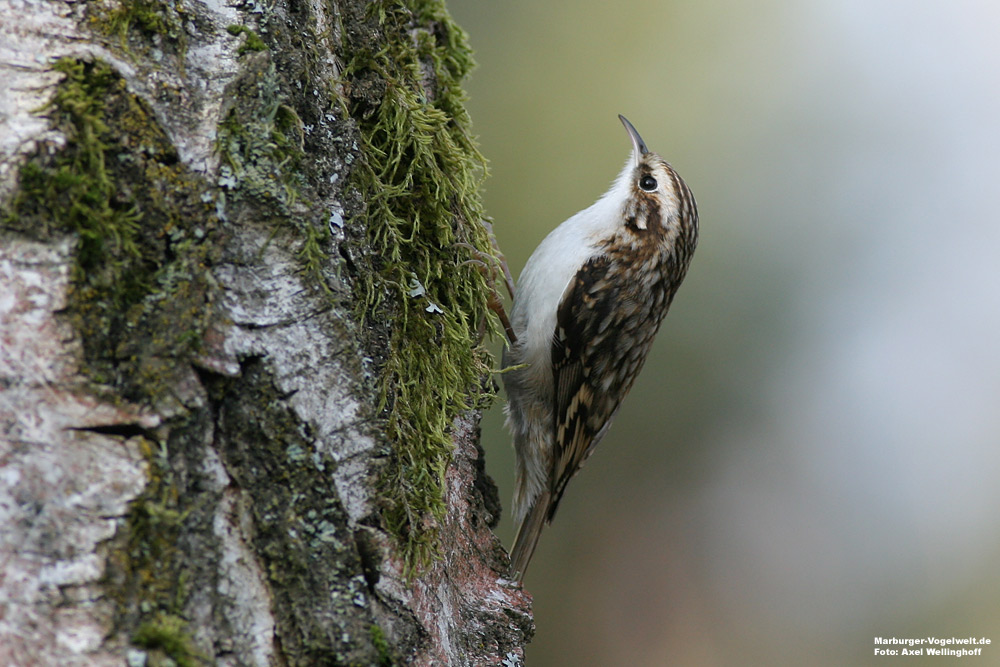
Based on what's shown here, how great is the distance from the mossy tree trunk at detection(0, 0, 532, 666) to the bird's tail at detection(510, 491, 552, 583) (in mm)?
1186

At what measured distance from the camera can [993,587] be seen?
4266 mm

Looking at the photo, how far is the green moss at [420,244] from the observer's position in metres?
1.27

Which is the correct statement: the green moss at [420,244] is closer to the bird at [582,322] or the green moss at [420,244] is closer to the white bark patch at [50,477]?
the white bark patch at [50,477]

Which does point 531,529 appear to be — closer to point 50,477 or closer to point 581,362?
point 581,362

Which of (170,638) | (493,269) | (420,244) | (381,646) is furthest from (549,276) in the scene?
(170,638)

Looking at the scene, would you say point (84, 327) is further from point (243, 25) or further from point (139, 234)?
point (243, 25)

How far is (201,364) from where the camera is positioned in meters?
0.96

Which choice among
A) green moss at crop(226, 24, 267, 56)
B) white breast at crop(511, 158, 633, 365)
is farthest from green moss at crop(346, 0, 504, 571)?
white breast at crop(511, 158, 633, 365)

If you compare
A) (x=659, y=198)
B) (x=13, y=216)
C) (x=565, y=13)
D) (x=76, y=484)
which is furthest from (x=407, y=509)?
(x=565, y=13)

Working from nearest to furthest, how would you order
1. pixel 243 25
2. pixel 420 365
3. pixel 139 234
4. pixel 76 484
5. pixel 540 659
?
pixel 76 484 → pixel 139 234 → pixel 243 25 → pixel 420 365 → pixel 540 659

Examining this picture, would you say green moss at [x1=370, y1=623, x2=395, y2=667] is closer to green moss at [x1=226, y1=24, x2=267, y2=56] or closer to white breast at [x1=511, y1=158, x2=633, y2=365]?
green moss at [x1=226, y1=24, x2=267, y2=56]

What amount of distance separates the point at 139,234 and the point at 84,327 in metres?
0.14

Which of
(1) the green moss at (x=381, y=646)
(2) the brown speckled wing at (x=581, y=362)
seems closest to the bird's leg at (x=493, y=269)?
(2) the brown speckled wing at (x=581, y=362)

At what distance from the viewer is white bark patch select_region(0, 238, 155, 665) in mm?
800
